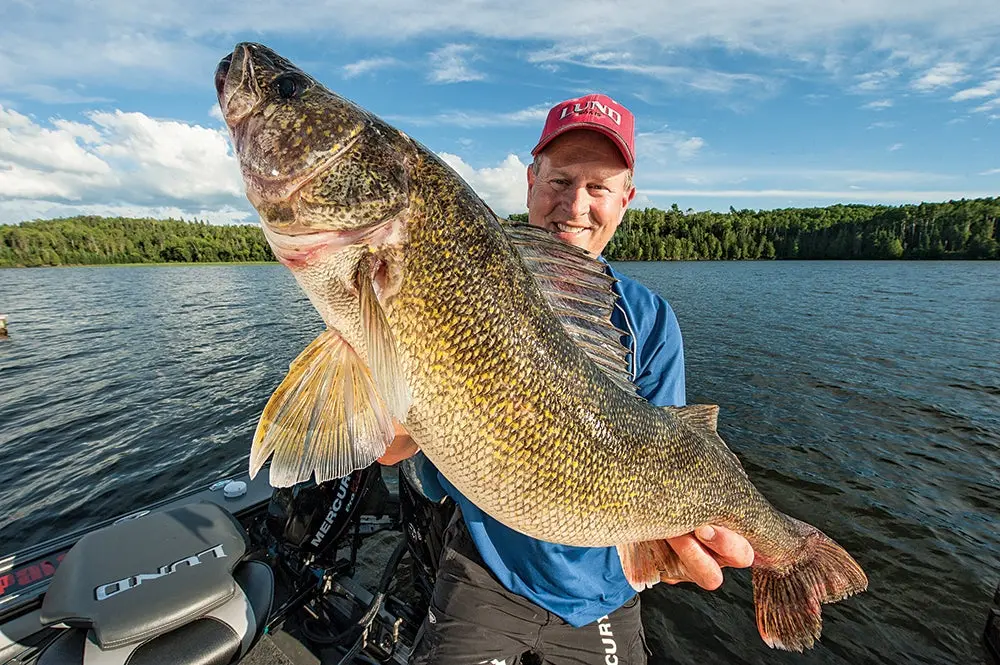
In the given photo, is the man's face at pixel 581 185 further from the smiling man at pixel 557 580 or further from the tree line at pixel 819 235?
the tree line at pixel 819 235

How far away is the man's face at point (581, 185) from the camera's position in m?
3.22

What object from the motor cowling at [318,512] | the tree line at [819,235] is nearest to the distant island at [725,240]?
the tree line at [819,235]

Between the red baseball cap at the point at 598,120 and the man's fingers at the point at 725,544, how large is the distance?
2.24 metres

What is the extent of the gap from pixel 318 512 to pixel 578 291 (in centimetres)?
298

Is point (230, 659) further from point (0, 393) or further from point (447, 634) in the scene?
point (0, 393)

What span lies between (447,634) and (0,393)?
59.6 feet

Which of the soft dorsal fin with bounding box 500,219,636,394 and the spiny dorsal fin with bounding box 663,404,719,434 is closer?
the soft dorsal fin with bounding box 500,219,636,394

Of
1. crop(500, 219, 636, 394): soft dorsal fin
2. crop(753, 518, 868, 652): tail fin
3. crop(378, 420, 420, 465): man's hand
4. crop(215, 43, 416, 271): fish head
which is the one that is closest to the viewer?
crop(215, 43, 416, 271): fish head

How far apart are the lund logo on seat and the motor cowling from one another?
0.78 metres

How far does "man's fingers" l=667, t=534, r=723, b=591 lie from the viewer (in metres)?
2.52

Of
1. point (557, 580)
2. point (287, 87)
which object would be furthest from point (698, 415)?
point (287, 87)

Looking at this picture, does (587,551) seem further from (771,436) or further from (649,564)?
(771,436)

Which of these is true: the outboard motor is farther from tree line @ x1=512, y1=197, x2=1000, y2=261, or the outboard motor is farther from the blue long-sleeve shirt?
tree line @ x1=512, y1=197, x2=1000, y2=261

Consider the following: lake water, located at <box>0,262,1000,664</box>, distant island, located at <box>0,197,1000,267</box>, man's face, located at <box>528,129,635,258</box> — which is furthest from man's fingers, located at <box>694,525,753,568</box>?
distant island, located at <box>0,197,1000,267</box>
